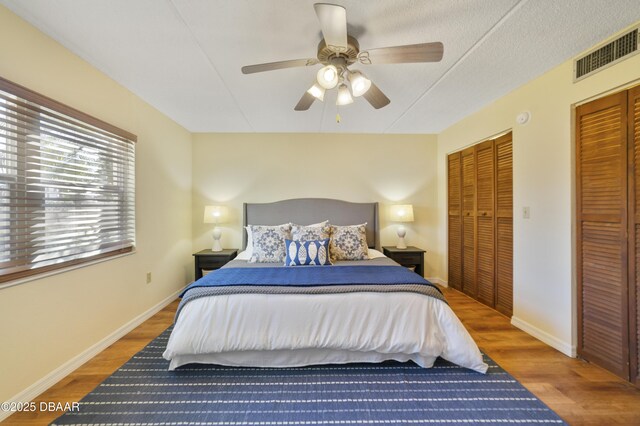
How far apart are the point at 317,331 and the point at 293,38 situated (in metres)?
2.09

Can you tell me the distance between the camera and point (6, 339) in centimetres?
151

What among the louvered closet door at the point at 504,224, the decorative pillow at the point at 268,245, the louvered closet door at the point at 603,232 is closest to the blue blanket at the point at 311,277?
the decorative pillow at the point at 268,245

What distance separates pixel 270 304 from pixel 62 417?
4.34 ft

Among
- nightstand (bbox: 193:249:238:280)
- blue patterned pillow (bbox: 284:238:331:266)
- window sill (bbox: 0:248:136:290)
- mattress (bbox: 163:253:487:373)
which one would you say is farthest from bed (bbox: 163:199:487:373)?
nightstand (bbox: 193:249:238:280)

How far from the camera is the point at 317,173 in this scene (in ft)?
12.6

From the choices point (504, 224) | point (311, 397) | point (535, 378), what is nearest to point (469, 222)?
point (504, 224)

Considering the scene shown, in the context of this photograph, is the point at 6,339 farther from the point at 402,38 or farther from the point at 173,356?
the point at 402,38

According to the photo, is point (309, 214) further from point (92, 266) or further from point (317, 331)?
point (92, 266)

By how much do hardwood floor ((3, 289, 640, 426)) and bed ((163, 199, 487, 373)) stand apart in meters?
0.40

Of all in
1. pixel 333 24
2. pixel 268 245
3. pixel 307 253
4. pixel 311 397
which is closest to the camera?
pixel 333 24

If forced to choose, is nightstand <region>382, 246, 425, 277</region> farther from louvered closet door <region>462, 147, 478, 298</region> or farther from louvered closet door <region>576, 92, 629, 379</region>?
louvered closet door <region>576, 92, 629, 379</region>

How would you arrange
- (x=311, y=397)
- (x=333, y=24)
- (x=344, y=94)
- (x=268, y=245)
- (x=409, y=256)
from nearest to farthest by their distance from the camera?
(x=333, y=24), (x=311, y=397), (x=344, y=94), (x=268, y=245), (x=409, y=256)

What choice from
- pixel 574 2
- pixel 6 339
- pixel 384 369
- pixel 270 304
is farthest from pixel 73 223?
pixel 574 2

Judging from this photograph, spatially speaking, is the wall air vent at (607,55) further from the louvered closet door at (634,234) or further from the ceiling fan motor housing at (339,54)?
the ceiling fan motor housing at (339,54)
